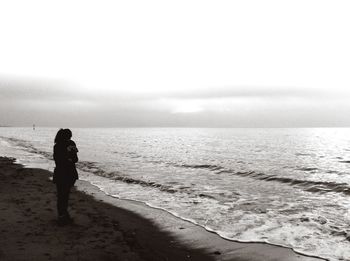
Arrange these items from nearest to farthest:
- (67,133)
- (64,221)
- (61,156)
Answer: (61,156) < (67,133) < (64,221)

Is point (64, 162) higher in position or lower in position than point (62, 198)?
higher

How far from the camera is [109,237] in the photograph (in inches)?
332

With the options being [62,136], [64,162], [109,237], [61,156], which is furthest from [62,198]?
[109,237]

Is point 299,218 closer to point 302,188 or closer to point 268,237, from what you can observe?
point 268,237

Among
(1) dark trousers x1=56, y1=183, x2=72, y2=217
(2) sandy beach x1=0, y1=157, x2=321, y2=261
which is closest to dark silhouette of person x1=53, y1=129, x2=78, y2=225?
(1) dark trousers x1=56, y1=183, x2=72, y2=217

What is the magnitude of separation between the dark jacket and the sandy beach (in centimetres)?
132

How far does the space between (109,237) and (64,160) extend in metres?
2.41

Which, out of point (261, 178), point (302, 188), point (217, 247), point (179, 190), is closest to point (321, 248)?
point (217, 247)

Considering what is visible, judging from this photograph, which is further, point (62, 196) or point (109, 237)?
point (62, 196)

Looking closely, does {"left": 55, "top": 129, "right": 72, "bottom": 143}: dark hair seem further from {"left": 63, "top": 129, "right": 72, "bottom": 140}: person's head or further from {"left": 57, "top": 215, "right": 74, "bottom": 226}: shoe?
{"left": 57, "top": 215, "right": 74, "bottom": 226}: shoe

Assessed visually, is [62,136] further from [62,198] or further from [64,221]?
[64,221]

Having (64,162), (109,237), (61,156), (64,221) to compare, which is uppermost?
(61,156)

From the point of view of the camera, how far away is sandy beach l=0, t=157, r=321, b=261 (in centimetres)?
728

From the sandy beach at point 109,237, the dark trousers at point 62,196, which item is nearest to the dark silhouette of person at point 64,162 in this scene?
the dark trousers at point 62,196
